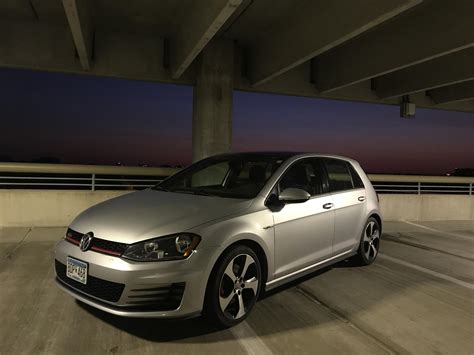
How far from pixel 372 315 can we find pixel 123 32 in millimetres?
9640

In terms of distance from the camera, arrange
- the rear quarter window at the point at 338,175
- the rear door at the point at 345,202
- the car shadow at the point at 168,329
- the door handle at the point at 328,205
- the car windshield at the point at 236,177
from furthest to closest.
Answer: the rear quarter window at the point at 338,175 < the rear door at the point at 345,202 < the door handle at the point at 328,205 < the car windshield at the point at 236,177 < the car shadow at the point at 168,329

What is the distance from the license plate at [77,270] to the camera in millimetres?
3086

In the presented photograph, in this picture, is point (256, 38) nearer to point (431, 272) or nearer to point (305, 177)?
point (305, 177)

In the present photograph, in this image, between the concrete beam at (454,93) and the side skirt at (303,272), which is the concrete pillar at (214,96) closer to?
the side skirt at (303,272)

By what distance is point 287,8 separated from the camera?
902 centimetres

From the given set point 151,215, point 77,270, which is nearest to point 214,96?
point 151,215

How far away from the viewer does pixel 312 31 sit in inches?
335

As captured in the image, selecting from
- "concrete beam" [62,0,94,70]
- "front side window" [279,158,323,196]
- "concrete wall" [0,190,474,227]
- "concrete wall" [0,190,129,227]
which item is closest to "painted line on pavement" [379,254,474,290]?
"front side window" [279,158,323,196]

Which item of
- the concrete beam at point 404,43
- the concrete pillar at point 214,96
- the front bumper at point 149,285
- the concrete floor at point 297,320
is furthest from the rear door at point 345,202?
the concrete pillar at point 214,96

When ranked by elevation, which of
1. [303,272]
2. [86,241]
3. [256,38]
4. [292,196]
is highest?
[256,38]

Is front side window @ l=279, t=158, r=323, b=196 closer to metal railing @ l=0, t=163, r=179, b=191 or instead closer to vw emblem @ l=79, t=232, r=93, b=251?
vw emblem @ l=79, t=232, r=93, b=251

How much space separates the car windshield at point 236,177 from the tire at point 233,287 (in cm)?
64

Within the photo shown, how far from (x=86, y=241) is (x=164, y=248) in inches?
27.4

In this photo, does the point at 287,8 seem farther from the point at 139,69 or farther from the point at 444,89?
the point at 444,89
